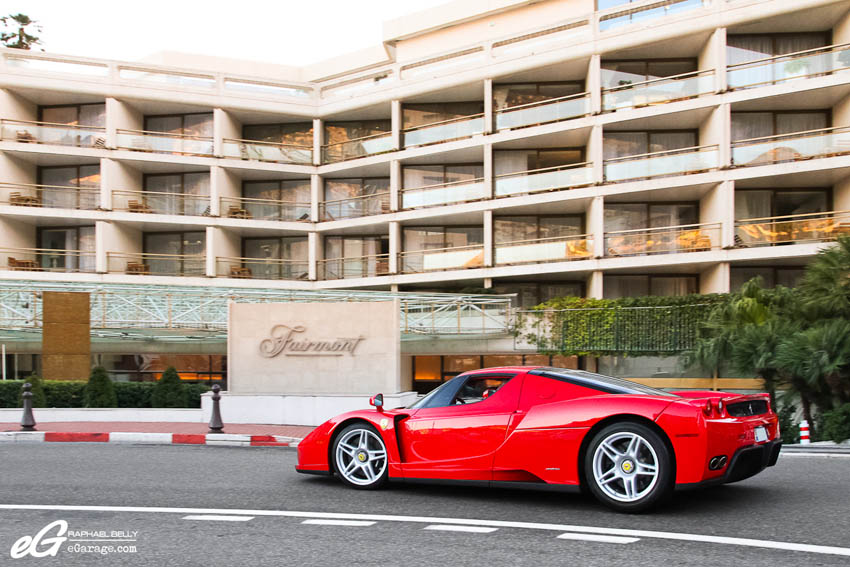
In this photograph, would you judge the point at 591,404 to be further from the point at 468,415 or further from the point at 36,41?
the point at 36,41

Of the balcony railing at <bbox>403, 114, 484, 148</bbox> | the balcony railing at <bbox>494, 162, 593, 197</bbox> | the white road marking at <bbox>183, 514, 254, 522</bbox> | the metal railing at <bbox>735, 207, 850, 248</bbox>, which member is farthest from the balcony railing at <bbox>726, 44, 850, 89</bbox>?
the white road marking at <bbox>183, 514, 254, 522</bbox>

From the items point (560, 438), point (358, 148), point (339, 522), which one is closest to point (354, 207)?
point (358, 148)

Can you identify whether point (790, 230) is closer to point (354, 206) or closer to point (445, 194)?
point (445, 194)

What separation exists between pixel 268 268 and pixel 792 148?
906 inches

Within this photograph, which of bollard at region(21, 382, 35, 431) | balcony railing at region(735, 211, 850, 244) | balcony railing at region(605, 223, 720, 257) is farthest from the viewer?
balcony railing at region(605, 223, 720, 257)

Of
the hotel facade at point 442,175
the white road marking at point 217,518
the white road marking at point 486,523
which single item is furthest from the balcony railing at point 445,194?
the white road marking at point 217,518

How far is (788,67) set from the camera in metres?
24.7

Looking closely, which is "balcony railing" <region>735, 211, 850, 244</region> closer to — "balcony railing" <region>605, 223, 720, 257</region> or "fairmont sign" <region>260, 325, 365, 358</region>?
"balcony railing" <region>605, 223, 720, 257</region>

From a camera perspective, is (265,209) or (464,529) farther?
(265,209)

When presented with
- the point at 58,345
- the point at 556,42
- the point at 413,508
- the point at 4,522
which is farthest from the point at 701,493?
the point at 556,42

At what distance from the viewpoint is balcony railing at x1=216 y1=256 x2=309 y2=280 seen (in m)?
33.1

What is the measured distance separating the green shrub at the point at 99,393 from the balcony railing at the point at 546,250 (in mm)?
16337

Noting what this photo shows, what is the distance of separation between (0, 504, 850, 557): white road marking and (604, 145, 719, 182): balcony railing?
22.6 meters

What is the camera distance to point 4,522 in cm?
577
